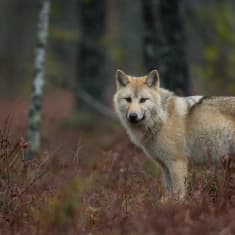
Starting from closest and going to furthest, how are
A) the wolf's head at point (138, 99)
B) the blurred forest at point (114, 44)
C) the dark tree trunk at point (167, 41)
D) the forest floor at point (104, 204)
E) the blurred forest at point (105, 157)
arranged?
the forest floor at point (104, 204), the blurred forest at point (105, 157), the wolf's head at point (138, 99), the dark tree trunk at point (167, 41), the blurred forest at point (114, 44)

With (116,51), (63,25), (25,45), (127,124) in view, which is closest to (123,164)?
(127,124)

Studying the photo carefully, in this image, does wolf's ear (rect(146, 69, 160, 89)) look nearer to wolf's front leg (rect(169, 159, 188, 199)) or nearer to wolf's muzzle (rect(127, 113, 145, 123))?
wolf's muzzle (rect(127, 113, 145, 123))

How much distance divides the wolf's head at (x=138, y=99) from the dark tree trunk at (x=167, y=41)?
12.7 feet

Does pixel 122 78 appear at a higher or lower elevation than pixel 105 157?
higher

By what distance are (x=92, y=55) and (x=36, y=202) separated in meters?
13.5

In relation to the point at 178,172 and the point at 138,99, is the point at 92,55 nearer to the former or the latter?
the point at 138,99

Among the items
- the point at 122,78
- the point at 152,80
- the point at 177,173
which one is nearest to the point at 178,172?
the point at 177,173

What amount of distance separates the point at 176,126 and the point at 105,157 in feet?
3.48

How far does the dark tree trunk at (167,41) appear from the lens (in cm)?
1289

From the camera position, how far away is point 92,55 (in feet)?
66.2

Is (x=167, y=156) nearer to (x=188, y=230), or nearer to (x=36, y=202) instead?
(x=36, y=202)

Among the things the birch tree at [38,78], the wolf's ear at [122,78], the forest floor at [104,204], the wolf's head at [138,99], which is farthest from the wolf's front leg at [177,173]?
the birch tree at [38,78]

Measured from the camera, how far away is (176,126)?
877cm

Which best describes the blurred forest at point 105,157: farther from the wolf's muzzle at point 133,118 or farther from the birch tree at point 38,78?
the wolf's muzzle at point 133,118
